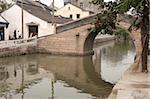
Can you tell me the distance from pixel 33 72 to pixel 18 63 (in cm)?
354

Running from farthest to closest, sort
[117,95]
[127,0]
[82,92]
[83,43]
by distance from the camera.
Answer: [83,43] → [82,92] → [127,0] → [117,95]

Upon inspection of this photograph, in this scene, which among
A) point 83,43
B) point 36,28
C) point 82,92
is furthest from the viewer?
point 36,28

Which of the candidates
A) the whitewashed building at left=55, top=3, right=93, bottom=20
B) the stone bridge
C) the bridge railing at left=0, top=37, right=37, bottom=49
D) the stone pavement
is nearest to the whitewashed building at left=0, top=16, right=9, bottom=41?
the bridge railing at left=0, top=37, right=37, bottom=49

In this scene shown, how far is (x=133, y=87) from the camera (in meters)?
11.7

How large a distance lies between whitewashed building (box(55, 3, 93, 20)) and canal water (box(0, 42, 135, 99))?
24.1 meters

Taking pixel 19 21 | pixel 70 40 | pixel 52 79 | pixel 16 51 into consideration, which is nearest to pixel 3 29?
pixel 19 21

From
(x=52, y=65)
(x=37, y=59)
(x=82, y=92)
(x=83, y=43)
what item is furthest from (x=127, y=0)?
(x=83, y=43)

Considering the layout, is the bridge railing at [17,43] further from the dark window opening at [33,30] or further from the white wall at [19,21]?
the dark window opening at [33,30]

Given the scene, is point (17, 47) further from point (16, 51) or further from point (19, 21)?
point (19, 21)

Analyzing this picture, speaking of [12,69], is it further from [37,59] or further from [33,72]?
[37,59]

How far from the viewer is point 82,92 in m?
15.8

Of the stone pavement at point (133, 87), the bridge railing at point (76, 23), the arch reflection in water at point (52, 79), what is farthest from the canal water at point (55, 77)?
the bridge railing at point (76, 23)

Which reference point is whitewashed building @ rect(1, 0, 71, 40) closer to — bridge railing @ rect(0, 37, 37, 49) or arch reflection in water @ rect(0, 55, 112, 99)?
bridge railing @ rect(0, 37, 37, 49)

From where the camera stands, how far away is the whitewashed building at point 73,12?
5338 cm
